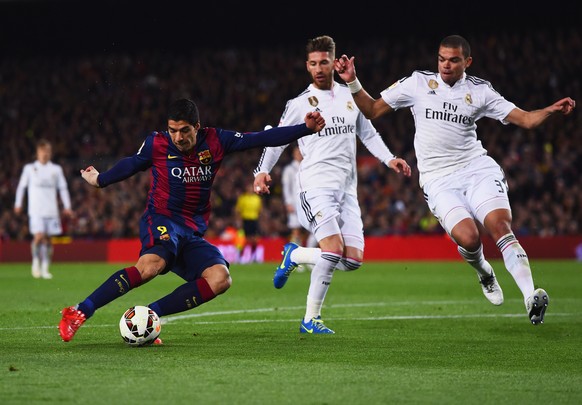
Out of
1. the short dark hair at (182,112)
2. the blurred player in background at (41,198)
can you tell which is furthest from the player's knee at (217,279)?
the blurred player in background at (41,198)

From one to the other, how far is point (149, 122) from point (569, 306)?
21989mm

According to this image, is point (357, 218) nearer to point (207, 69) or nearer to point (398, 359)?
point (398, 359)

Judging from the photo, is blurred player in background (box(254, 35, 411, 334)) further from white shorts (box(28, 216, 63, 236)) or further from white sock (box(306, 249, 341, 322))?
white shorts (box(28, 216, 63, 236))

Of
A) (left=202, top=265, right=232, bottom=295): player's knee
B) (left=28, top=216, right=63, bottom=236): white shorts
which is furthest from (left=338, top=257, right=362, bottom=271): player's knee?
(left=28, top=216, right=63, bottom=236): white shorts

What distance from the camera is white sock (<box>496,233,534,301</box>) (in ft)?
25.5

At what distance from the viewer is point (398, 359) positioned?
6.82 metres

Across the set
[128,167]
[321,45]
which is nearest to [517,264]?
[321,45]

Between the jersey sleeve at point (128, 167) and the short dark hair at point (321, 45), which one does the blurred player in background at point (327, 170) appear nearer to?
the short dark hair at point (321, 45)

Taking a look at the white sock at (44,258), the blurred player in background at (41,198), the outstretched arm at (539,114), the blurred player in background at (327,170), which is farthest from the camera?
the blurred player in background at (41,198)

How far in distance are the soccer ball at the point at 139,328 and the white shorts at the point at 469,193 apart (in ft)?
9.18

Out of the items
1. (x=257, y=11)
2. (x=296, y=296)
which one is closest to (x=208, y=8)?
(x=257, y=11)

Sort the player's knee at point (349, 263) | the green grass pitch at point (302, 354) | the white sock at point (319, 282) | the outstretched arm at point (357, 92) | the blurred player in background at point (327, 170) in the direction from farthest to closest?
the player's knee at point (349, 263)
the blurred player in background at point (327, 170)
the white sock at point (319, 282)
the outstretched arm at point (357, 92)
the green grass pitch at point (302, 354)

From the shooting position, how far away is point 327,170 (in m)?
9.15

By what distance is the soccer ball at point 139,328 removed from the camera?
7.35 meters
